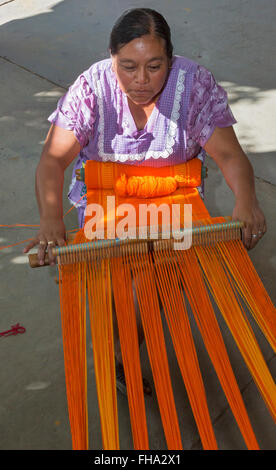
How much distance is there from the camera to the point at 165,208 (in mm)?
1877

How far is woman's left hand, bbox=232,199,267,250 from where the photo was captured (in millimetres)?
1616

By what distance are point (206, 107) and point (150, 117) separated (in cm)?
22

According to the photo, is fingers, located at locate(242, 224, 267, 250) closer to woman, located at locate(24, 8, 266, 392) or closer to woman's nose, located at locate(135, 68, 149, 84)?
woman, located at locate(24, 8, 266, 392)

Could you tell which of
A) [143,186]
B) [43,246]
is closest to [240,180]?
[143,186]

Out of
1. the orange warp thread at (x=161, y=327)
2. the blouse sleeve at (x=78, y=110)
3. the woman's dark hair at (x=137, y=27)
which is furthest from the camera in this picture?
the blouse sleeve at (x=78, y=110)

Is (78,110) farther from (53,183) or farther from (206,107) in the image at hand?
(206,107)

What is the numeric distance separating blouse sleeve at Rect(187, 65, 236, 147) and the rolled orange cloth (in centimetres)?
24

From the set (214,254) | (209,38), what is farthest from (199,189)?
(209,38)

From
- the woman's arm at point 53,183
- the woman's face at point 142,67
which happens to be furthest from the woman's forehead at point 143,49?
the woman's arm at point 53,183

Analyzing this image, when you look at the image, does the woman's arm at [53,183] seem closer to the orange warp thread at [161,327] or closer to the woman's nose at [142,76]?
the orange warp thread at [161,327]

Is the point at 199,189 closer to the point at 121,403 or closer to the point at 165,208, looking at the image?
the point at 165,208

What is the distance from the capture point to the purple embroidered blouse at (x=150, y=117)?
187 cm
